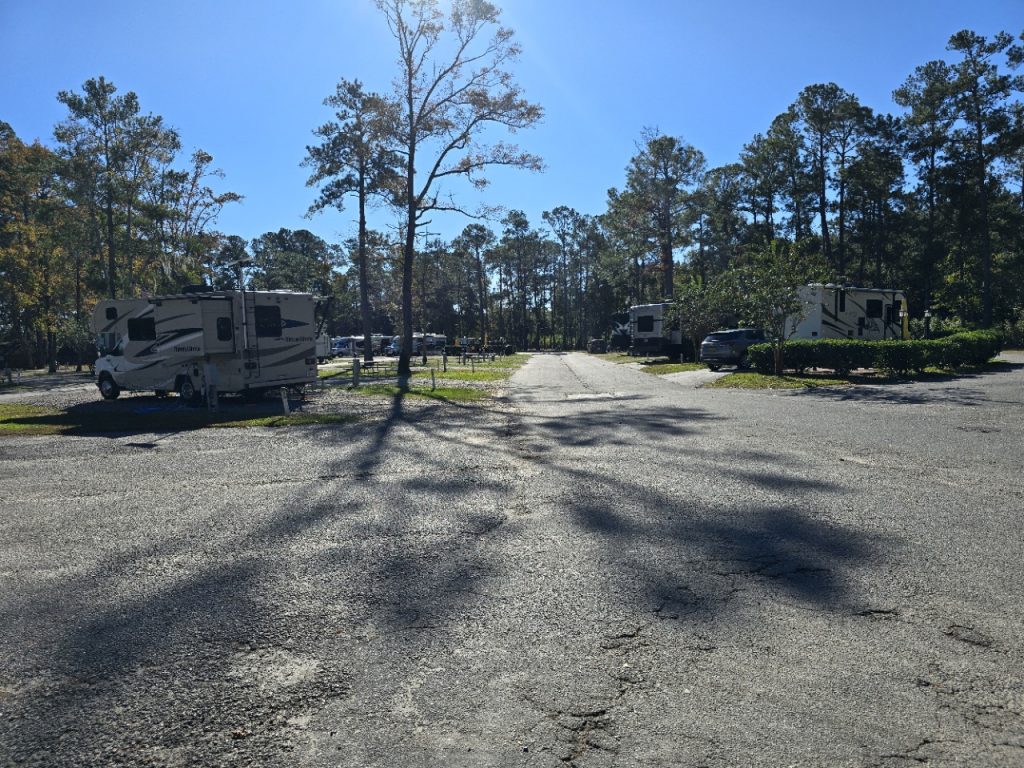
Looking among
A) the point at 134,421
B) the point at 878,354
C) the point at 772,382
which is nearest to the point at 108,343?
the point at 134,421

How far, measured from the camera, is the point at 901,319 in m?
29.0

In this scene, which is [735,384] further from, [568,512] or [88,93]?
[88,93]

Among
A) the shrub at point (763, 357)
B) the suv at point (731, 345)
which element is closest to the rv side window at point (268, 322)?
the shrub at point (763, 357)

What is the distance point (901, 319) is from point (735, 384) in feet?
42.4

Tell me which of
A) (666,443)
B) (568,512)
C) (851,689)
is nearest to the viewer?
(851,689)

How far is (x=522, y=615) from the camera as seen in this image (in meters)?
3.83

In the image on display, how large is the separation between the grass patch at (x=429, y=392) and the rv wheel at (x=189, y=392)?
14.6 feet

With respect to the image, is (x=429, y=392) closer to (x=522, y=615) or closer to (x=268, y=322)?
(x=268, y=322)

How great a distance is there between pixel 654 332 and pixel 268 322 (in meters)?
26.6

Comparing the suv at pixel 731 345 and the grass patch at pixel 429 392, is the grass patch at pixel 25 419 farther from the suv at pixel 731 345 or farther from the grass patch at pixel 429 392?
the suv at pixel 731 345

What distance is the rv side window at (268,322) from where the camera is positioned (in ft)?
57.4

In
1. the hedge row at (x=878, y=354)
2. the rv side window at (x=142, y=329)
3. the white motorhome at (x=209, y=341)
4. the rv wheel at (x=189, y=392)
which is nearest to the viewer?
the white motorhome at (x=209, y=341)

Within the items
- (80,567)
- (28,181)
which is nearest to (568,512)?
(80,567)

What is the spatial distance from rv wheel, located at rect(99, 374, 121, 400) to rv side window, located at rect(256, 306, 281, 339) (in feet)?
18.7
